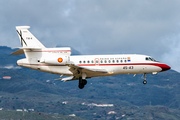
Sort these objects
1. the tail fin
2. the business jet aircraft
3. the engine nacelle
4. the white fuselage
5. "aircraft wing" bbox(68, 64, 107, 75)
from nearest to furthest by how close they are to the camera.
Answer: "aircraft wing" bbox(68, 64, 107, 75) < the engine nacelle < the business jet aircraft < the white fuselage < the tail fin

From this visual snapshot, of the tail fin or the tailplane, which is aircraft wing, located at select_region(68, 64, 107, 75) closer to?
the tailplane

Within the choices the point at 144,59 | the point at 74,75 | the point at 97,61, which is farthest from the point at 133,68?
the point at 74,75

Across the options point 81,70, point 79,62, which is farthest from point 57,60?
point 81,70

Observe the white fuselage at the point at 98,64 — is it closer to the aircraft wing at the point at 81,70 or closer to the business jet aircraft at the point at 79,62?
the business jet aircraft at the point at 79,62

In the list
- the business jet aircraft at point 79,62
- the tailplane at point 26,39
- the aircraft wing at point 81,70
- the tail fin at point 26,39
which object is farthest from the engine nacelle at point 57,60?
the tail fin at point 26,39

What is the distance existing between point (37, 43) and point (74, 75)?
28.7ft

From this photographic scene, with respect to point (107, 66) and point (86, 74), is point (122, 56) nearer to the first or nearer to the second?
point (107, 66)

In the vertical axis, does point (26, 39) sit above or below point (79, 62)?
above

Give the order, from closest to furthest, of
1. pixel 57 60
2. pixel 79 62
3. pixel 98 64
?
pixel 57 60
pixel 79 62
pixel 98 64

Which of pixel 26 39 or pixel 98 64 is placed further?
pixel 26 39

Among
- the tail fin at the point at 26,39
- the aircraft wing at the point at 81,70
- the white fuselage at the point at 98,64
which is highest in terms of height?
the tail fin at the point at 26,39

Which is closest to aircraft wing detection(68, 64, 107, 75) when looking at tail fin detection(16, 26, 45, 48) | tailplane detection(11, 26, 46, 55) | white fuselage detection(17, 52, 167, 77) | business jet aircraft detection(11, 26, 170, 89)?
business jet aircraft detection(11, 26, 170, 89)

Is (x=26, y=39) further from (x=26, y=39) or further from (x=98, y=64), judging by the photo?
(x=98, y=64)

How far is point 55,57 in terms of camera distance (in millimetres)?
52500
